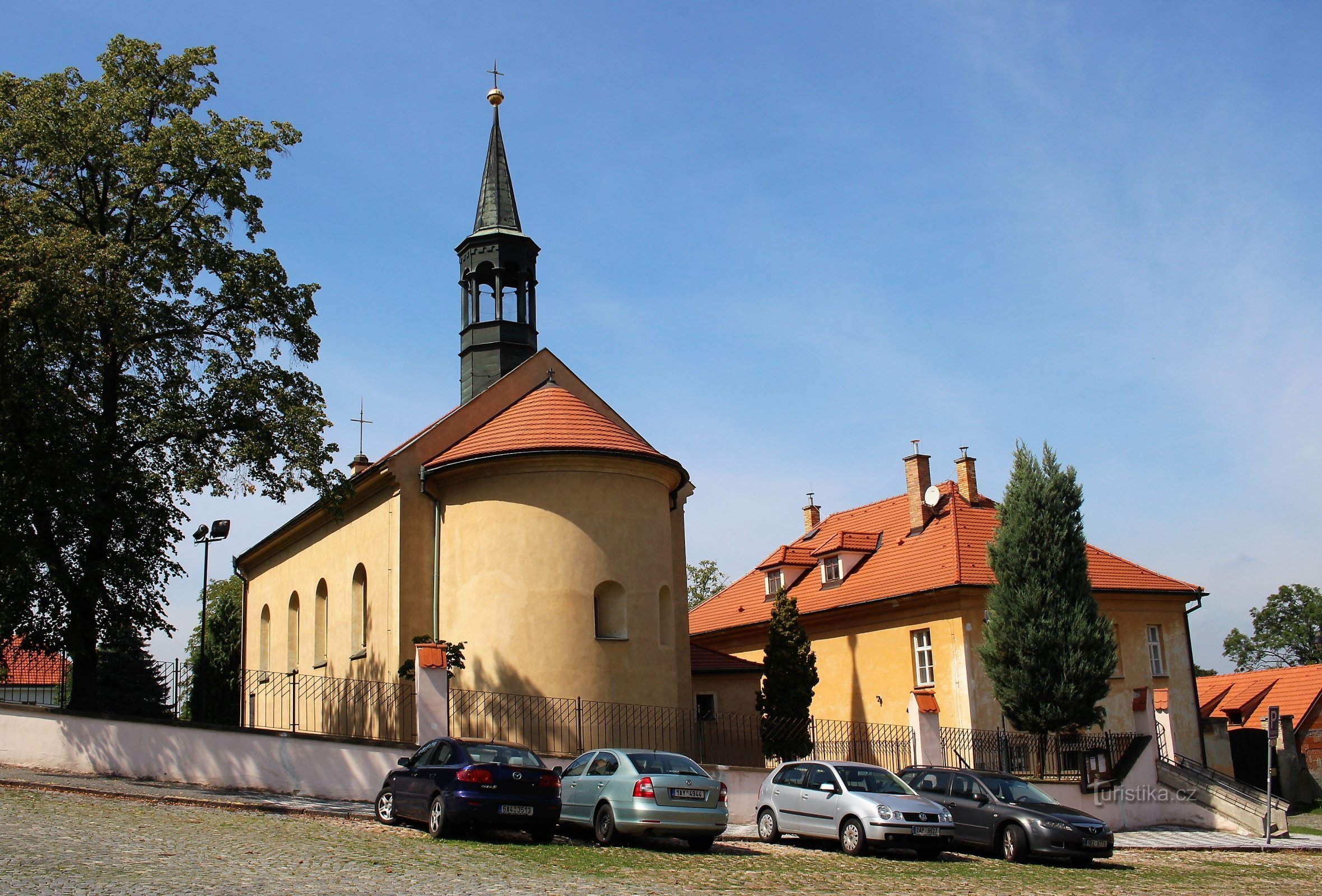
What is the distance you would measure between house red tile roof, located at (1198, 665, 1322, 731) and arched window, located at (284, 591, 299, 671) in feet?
93.2

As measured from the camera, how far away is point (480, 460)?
909 inches

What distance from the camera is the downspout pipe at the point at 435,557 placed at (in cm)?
2347

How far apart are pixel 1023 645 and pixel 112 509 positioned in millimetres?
19026

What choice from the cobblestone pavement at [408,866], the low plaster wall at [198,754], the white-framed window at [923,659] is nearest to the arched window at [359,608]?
the low plaster wall at [198,754]

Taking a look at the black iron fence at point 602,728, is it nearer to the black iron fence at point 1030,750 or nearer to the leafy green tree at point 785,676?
the black iron fence at point 1030,750

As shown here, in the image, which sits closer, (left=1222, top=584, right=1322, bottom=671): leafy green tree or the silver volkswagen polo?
the silver volkswagen polo

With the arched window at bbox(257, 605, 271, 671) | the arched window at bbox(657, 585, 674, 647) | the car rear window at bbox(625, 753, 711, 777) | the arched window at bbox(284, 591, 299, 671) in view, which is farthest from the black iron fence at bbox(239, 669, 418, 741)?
the car rear window at bbox(625, 753, 711, 777)

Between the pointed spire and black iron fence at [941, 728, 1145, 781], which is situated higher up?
the pointed spire

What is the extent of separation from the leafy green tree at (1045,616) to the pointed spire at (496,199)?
14777 mm

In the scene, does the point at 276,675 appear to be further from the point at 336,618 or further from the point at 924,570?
the point at 924,570

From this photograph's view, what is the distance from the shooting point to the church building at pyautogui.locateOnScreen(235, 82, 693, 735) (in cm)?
2197

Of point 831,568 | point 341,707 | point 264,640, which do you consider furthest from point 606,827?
point 264,640

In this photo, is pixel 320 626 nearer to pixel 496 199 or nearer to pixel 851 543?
pixel 496 199

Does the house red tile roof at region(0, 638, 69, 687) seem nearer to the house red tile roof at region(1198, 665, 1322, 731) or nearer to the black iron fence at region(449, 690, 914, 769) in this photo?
the black iron fence at region(449, 690, 914, 769)
